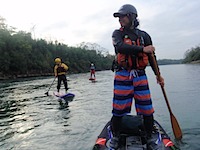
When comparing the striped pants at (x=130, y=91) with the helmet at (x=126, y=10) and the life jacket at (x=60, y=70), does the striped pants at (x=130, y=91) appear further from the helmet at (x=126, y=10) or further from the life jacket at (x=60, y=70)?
the life jacket at (x=60, y=70)

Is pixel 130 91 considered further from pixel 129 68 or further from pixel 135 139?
pixel 135 139

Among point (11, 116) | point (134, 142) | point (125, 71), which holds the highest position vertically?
point (125, 71)

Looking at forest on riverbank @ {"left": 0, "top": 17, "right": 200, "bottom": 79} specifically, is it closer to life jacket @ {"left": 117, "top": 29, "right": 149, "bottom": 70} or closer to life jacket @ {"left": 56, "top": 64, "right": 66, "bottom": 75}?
life jacket @ {"left": 56, "top": 64, "right": 66, "bottom": 75}

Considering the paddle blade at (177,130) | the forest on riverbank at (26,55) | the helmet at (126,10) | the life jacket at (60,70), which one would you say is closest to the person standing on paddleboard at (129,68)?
the helmet at (126,10)

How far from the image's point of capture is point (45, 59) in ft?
228

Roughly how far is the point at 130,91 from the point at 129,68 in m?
0.33

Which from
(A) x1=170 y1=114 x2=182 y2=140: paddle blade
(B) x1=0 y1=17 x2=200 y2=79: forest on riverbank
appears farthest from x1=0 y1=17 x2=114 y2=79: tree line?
(A) x1=170 y1=114 x2=182 y2=140: paddle blade

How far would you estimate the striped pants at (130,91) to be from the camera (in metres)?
3.49

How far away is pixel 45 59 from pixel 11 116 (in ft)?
207

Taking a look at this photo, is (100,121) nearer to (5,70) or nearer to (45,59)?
(5,70)

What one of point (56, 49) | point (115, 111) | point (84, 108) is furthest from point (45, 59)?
point (115, 111)

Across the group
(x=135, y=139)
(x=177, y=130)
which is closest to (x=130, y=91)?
(x=135, y=139)

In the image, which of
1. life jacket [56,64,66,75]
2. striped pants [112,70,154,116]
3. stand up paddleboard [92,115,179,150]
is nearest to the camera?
stand up paddleboard [92,115,179,150]

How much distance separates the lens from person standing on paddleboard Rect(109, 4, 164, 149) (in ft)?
11.3
